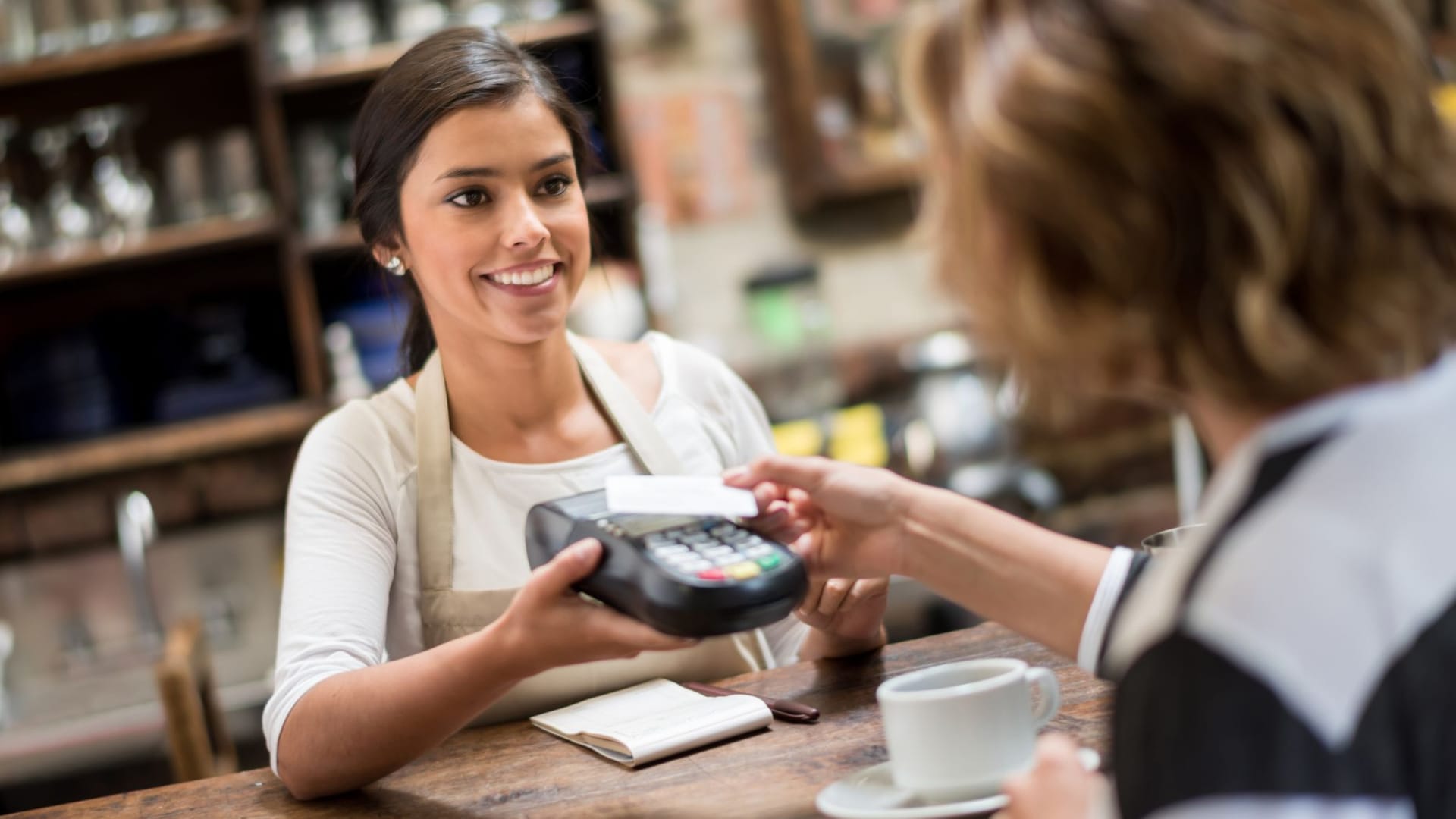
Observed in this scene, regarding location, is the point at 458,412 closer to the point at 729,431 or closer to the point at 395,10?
the point at 729,431

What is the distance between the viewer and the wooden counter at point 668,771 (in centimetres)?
112

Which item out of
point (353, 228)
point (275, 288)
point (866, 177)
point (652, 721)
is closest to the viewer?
point (652, 721)

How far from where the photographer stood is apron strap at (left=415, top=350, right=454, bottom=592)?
1605 millimetres

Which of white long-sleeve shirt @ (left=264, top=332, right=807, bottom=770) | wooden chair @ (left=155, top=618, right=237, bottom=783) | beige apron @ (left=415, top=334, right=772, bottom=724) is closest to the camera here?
white long-sleeve shirt @ (left=264, top=332, right=807, bottom=770)

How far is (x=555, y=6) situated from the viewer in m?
3.49

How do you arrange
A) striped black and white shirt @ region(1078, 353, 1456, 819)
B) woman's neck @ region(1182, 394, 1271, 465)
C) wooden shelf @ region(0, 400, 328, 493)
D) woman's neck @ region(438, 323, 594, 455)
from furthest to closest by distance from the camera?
wooden shelf @ region(0, 400, 328, 493)
woman's neck @ region(438, 323, 594, 455)
woman's neck @ region(1182, 394, 1271, 465)
striped black and white shirt @ region(1078, 353, 1456, 819)

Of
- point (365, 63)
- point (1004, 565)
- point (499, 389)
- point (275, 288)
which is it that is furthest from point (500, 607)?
point (275, 288)

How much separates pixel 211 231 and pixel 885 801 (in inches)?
110

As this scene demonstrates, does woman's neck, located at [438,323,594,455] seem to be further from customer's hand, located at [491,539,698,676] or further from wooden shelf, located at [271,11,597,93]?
wooden shelf, located at [271,11,597,93]

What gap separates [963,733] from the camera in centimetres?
96

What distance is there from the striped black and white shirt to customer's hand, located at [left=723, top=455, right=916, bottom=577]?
52 cm

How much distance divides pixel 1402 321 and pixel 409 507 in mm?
1173

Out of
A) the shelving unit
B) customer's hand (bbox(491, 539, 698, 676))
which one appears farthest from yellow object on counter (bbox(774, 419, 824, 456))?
customer's hand (bbox(491, 539, 698, 676))

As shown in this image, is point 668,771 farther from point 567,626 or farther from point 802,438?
point 802,438
